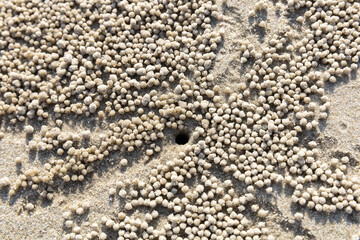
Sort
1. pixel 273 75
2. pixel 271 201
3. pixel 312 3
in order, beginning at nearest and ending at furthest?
pixel 271 201
pixel 273 75
pixel 312 3

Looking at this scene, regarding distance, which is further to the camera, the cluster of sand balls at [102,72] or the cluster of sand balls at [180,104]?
the cluster of sand balls at [102,72]

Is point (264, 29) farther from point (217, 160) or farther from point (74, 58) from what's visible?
point (74, 58)

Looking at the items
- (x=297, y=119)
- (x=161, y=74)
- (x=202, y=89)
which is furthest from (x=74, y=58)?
(x=297, y=119)

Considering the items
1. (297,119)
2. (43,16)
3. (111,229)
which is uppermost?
(43,16)

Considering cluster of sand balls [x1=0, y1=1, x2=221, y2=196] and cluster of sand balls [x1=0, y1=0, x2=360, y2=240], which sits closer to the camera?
cluster of sand balls [x1=0, y1=0, x2=360, y2=240]

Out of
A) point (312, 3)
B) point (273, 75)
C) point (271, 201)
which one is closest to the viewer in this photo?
point (271, 201)

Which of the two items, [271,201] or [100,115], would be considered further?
[100,115]

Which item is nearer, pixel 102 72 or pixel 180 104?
pixel 180 104

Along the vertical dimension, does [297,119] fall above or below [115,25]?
below
